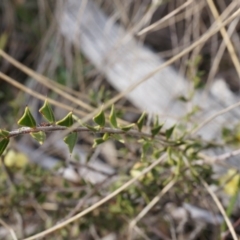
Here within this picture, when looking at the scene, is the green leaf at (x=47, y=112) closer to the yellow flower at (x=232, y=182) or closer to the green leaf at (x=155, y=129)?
the green leaf at (x=155, y=129)

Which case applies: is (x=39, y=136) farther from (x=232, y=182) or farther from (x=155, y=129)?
(x=232, y=182)

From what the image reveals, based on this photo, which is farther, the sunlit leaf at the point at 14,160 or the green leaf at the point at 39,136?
the sunlit leaf at the point at 14,160

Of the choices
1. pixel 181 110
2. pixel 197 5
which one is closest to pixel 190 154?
pixel 181 110

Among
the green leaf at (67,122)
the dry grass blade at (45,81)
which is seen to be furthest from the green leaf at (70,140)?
the dry grass blade at (45,81)

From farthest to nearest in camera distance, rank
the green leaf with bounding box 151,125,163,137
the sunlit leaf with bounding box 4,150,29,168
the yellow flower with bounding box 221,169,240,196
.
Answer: the sunlit leaf with bounding box 4,150,29,168, the yellow flower with bounding box 221,169,240,196, the green leaf with bounding box 151,125,163,137

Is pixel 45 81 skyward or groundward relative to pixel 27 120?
skyward

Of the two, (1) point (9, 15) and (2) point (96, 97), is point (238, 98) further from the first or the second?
(1) point (9, 15)

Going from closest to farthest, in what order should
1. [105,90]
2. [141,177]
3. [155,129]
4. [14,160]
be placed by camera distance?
1. [155,129]
2. [141,177]
3. [14,160]
4. [105,90]

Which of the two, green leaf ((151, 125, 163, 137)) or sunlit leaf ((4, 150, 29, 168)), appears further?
sunlit leaf ((4, 150, 29, 168))

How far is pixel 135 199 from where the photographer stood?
115cm

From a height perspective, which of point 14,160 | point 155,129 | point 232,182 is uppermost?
point 14,160

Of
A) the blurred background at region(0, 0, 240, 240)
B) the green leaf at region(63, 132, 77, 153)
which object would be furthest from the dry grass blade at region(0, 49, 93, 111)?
the green leaf at region(63, 132, 77, 153)

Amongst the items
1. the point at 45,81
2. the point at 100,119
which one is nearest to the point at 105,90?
the point at 45,81

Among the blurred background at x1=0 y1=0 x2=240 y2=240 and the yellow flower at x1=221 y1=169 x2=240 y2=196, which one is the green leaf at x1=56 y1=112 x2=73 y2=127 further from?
the yellow flower at x1=221 y1=169 x2=240 y2=196
